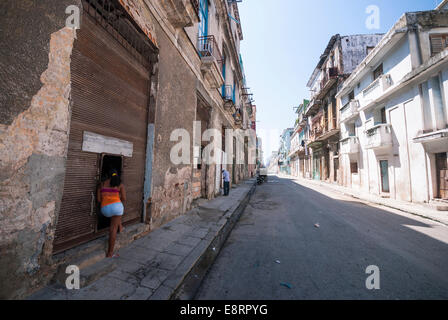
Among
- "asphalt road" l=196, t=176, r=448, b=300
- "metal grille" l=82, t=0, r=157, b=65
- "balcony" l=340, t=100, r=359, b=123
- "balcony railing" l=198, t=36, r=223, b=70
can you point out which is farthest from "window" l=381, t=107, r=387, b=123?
"metal grille" l=82, t=0, r=157, b=65

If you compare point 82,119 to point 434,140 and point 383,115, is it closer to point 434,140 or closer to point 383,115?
point 434,140

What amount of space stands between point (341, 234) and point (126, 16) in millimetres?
6424

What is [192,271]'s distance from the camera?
2.66 metres

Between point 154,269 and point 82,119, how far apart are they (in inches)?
95.7

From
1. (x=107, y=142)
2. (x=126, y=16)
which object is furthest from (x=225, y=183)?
(x=126, y=16)

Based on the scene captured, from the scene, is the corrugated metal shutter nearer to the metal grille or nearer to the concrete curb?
the metal grille

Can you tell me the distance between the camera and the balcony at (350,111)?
13656 millimetres

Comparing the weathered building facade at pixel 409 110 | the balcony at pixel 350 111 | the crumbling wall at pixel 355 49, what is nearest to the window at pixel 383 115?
the weathered building facade at pixel 409 110

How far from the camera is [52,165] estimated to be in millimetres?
2084

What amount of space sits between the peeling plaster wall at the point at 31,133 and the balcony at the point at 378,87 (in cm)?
1432

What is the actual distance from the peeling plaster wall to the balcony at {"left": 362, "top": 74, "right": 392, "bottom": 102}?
47.0 feet

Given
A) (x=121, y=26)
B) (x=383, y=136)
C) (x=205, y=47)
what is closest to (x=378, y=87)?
(x=383, y=136)

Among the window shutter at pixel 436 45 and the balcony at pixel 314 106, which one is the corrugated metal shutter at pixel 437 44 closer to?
the window shutter at pixel 436 45
